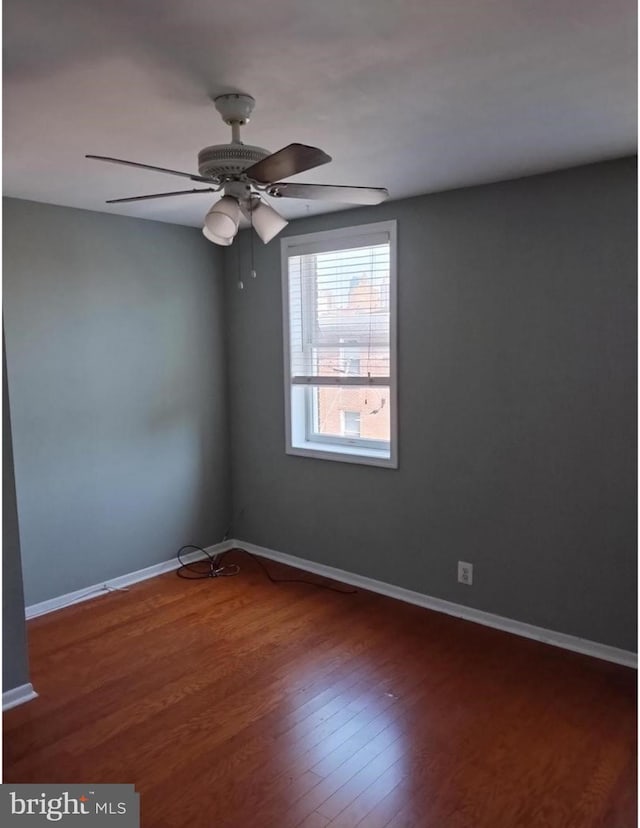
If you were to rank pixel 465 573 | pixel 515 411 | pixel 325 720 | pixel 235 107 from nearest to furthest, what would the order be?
pixel 235 107 < pixel 325 720 < pixel 515 411 < pixel 465 573

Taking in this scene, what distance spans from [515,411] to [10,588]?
2516 millimetres

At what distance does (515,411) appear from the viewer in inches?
128

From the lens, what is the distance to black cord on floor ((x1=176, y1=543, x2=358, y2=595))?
407cm

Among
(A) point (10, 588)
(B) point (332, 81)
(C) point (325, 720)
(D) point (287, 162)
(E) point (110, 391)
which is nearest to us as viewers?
(D) point (287, 162)

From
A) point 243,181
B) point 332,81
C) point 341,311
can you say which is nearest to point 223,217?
point 243,181

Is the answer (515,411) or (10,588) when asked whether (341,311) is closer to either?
(515,411)

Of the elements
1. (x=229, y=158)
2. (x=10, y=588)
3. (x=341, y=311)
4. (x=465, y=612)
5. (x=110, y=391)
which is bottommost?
(x=465, y=612)

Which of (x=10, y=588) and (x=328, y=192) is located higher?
(x=328, y=192)

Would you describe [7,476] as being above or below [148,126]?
below

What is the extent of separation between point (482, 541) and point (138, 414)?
2.27 meters

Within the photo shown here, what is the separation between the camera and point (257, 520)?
15.0 ft

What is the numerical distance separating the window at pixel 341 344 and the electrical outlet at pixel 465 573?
2.35ft

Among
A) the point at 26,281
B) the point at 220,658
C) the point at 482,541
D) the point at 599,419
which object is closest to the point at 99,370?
Result: the point at 26,281

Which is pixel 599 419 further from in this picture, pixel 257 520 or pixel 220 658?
pixel 257 520
